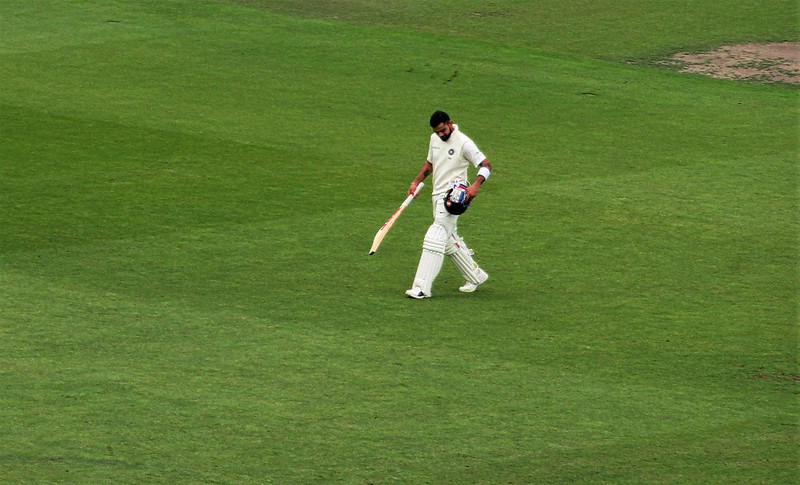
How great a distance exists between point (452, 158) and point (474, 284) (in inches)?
47.1

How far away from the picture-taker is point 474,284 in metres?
12.6

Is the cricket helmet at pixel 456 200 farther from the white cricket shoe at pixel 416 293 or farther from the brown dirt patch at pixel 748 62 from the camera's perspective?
the brown dirt patch at pixel 748 62

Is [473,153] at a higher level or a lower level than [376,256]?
higher

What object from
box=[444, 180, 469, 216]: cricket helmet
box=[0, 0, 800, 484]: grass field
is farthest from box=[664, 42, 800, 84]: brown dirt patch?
box=[444, 180, 469, 216]: cricket helmet

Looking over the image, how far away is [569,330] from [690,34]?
46.5 ft

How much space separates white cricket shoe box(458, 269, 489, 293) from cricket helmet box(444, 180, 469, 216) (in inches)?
26.7

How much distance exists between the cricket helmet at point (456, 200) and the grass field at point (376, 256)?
2.82 ft

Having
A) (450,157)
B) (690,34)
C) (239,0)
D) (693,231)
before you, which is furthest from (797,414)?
(239,0)

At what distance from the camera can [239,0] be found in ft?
Answer: 85.4

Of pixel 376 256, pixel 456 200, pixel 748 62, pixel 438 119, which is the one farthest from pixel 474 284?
pixel 748 62

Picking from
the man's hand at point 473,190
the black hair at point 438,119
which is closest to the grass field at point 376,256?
the man's hand at point 473,190

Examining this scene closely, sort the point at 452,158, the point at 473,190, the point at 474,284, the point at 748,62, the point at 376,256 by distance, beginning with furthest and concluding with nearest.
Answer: the point at 748,62, the point at 376,256, the point at 474,284, the point at 452,158, the point at 473,190

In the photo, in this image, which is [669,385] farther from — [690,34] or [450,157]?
[690,34]

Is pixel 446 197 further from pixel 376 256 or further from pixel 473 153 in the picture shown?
pixel 376 256
